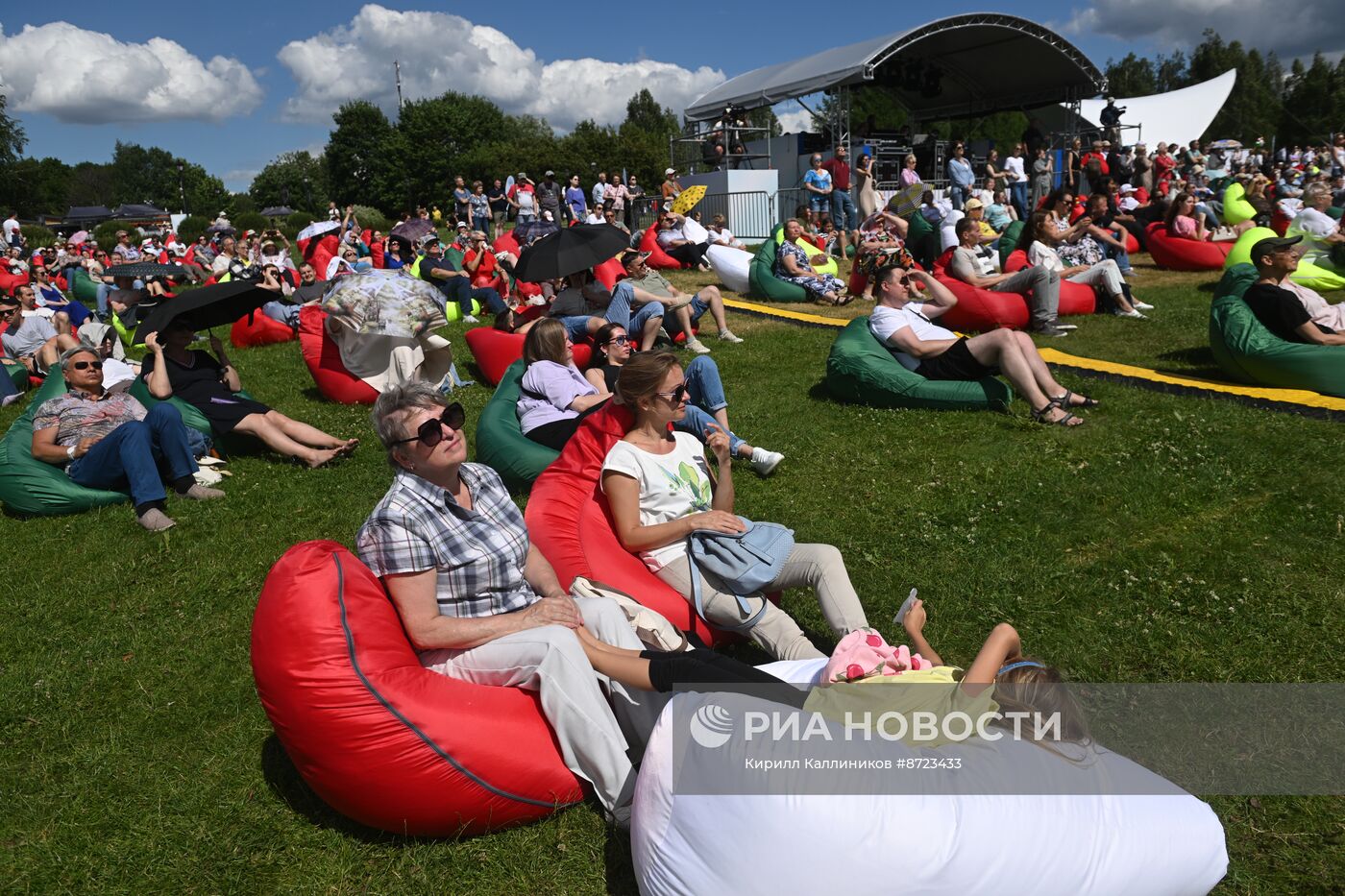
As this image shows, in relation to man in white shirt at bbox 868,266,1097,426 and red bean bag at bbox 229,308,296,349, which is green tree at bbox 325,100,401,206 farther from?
man in white shirt at bbox 868,266,1097,426

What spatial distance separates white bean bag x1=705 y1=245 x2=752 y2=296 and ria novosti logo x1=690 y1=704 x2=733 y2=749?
11.4m

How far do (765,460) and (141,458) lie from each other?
4259 millimetres

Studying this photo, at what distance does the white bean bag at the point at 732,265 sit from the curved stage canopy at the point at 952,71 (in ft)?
36.6

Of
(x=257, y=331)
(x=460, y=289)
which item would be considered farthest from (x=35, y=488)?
(x=460, y=289)

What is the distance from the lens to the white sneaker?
6.26 metres

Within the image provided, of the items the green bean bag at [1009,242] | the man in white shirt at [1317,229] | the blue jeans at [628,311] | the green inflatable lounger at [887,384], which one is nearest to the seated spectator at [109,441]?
the blue jeans at [628,311]

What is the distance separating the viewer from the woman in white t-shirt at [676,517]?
12.2ft

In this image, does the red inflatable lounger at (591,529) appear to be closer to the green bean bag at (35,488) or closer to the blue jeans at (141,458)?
the blue jeans at (141,458)

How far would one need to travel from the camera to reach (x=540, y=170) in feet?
185

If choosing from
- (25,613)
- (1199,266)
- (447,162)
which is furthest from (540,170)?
(25,613)

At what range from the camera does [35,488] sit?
6.18 meters

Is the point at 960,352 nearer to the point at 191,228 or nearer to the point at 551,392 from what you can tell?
the point at 551,392

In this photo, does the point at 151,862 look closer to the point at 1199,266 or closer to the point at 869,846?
the point at 869,846

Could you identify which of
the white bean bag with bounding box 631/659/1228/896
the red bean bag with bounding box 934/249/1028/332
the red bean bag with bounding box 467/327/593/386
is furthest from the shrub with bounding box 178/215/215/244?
the white bean bag with bounding box 631/659/1228/896
